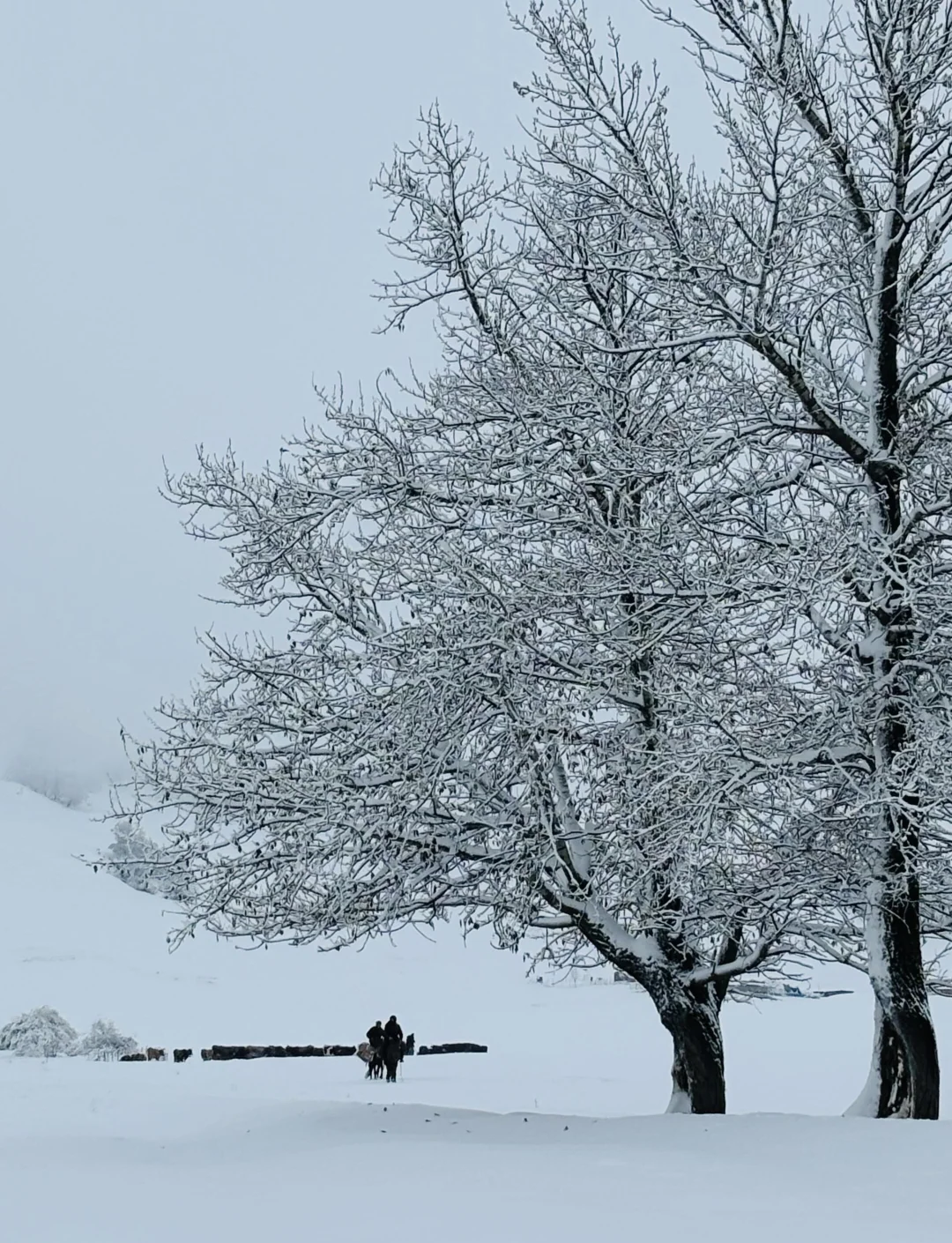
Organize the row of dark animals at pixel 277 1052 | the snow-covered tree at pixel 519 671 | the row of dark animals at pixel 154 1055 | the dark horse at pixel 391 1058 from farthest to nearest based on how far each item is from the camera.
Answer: the row of dark animals at pixel 277 1052, the row of dark animals at pixel 154 1055, the dark horse at pixel 391 1058, the snow-covered tree at pixel 519 671

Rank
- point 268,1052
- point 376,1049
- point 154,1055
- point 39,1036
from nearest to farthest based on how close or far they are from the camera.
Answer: point 376,1049 → point 154,1055 → point 39,1036 → point 268,1052

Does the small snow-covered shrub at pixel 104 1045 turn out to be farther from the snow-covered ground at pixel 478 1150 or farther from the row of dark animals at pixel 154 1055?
the snow-covered ground at pixel 478 1150

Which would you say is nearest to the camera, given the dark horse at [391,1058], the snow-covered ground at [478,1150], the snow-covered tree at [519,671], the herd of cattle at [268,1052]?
the snow-covered ground at [478,1150]

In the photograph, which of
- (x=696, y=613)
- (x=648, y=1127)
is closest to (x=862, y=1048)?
(x=648, y=1127)

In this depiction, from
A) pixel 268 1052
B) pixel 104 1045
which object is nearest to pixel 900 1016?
pixel 268 1052

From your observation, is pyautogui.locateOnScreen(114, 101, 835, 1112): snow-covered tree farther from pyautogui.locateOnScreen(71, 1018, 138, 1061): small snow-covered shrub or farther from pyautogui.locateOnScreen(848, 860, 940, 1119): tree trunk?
pyautogui.locateOnScreen(71, 1018, 138, 1061): small snow-covered shrub

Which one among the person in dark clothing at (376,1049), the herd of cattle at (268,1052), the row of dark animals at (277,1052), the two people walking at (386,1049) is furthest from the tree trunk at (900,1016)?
the herd of cattle at (268,1052)

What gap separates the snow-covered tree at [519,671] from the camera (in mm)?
8250

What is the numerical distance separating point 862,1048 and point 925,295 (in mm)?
22991

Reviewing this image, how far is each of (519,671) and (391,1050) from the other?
15841mm

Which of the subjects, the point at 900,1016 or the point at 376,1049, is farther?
the point at 376,1049

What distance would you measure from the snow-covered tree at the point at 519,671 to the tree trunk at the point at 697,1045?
3cm

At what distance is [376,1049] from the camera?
23172mm

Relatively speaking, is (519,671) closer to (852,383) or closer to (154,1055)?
(852,383)
